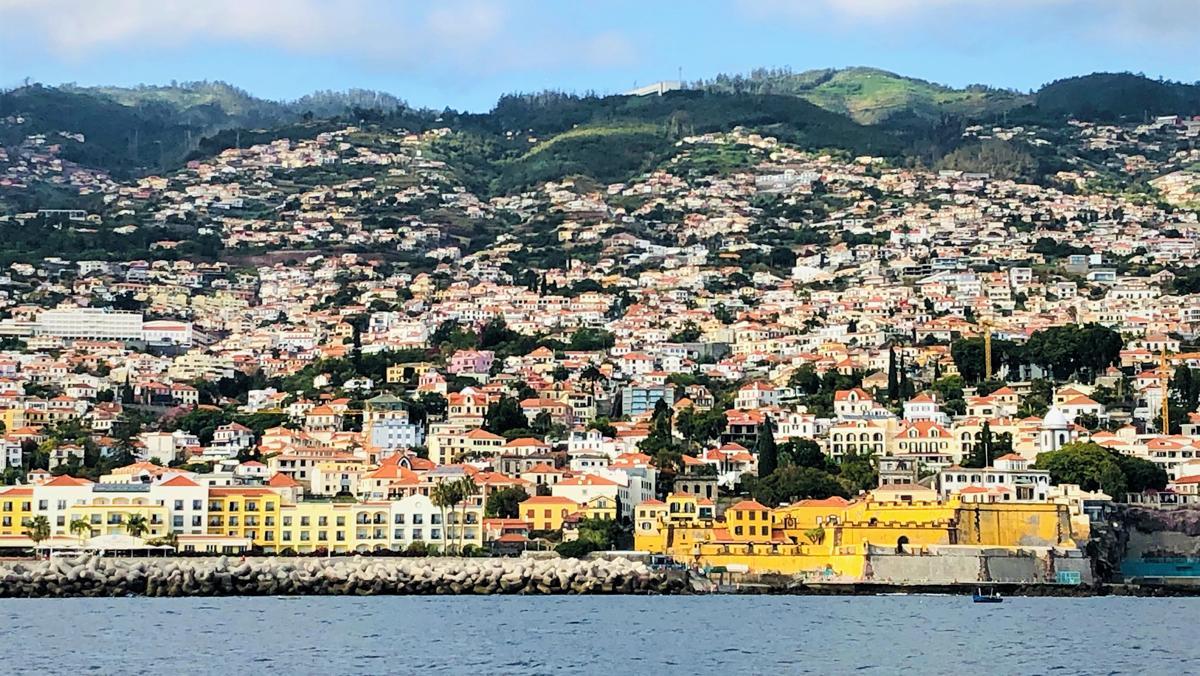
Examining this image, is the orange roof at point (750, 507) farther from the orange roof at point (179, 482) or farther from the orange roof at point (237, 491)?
the orange roof at point (179, 482)

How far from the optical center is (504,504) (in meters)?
67.2

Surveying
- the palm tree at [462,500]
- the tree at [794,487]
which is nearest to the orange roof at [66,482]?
the palm tree at [462,500]

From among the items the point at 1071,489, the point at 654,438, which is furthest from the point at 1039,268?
the point at 1071,489

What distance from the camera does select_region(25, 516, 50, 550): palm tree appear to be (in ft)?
203

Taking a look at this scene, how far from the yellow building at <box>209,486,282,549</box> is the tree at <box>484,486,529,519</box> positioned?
20.2ft

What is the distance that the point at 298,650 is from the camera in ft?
127

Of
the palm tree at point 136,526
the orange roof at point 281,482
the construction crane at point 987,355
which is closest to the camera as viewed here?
the palm tree at point 136,526

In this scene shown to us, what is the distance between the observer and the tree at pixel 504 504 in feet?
219

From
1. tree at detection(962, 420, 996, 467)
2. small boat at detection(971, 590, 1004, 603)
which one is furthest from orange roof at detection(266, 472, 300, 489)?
small boat at detection(971, 590, 1004, 603)

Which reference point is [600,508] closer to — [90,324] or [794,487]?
[794,487]

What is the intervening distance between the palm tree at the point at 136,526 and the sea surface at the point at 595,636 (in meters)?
10.1

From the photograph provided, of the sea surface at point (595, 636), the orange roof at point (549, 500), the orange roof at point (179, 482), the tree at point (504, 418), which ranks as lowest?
the sea surface at point (595, 636)

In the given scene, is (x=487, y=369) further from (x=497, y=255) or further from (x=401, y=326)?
(x=497, y=255)

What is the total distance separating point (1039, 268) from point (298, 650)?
79.2 metres
